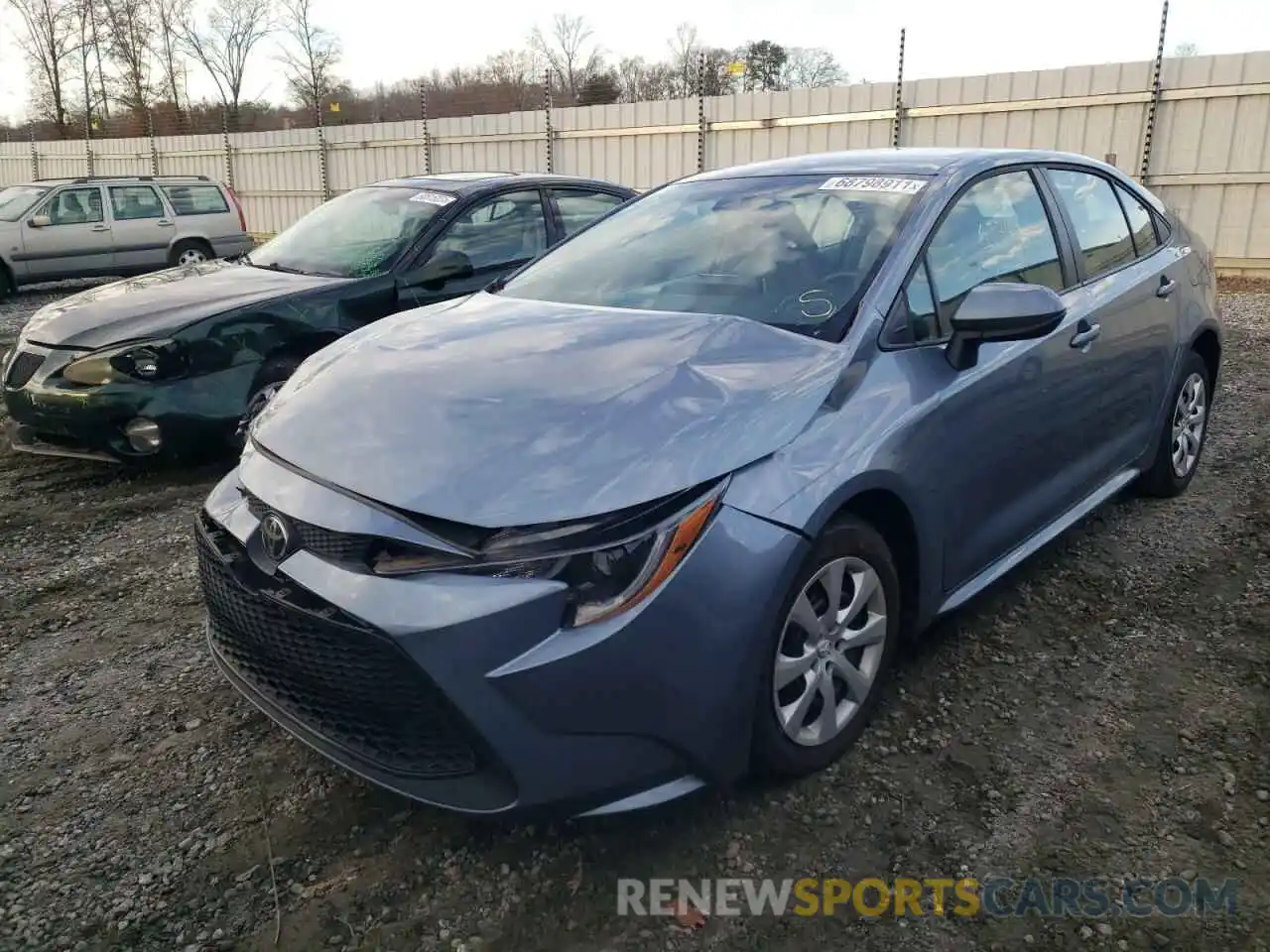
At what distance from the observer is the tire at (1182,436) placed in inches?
167

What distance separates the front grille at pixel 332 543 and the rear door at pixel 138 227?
1319 centimetres

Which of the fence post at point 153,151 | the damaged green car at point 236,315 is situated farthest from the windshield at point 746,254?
the fence post at point 153,151

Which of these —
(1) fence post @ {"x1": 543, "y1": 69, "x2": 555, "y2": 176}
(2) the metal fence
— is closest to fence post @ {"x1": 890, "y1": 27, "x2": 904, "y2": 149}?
(2) the metal fence

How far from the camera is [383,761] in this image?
6.78 ft

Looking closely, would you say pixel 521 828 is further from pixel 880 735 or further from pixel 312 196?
pixel 312 196

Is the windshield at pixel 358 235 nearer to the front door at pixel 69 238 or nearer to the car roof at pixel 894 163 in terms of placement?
the car roof at pixel 894 163

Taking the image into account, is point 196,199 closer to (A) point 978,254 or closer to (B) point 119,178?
(B) point 119,178

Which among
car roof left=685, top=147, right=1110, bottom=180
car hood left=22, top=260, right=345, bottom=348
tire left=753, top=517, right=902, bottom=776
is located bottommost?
tire left=753, top=517, right=902, bottom=776

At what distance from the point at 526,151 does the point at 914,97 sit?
6772mm

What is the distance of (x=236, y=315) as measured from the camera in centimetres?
477

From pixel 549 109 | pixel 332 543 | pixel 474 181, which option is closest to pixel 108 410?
pixel 474 181

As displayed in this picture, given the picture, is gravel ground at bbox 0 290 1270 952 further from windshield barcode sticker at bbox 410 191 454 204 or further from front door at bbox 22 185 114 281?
front door at bbox 22 185 114 281

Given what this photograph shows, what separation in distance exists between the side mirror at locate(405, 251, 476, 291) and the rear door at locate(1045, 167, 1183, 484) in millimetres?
3065

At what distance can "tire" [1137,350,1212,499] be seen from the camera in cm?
423
